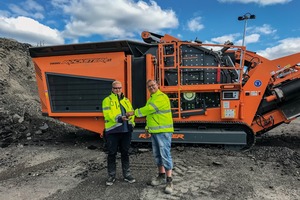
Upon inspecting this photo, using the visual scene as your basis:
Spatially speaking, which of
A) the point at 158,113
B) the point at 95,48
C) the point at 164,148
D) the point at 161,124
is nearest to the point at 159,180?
the point at 164,148

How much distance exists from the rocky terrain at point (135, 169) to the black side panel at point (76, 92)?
3.24 ft

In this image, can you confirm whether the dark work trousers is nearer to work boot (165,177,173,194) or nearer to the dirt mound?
work boot (165,177,173,194)

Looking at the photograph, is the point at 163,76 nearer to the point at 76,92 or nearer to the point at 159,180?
the point at 76,92

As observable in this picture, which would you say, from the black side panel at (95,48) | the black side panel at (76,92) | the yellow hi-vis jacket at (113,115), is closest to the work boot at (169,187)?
the yellow hi-vis jacket at (113,115)

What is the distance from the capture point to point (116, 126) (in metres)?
4.30

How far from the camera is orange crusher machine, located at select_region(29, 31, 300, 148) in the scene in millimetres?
6164

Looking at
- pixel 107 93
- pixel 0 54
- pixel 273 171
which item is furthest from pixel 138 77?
pixel 0 54

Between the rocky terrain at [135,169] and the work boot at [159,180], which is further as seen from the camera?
the work boot at [159,180]

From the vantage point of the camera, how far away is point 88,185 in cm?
444

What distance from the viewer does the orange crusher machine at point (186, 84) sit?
616 centimetres

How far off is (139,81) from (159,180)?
8.45 ft

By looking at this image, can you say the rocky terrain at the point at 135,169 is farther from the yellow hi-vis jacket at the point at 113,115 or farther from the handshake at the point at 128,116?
the handshake at the point at 128,116

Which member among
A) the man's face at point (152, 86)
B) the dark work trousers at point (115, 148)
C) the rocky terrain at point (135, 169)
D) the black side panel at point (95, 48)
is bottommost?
the rocky terrain at point (135, 169)

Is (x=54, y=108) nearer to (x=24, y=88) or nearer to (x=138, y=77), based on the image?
(x=138, y=77)
